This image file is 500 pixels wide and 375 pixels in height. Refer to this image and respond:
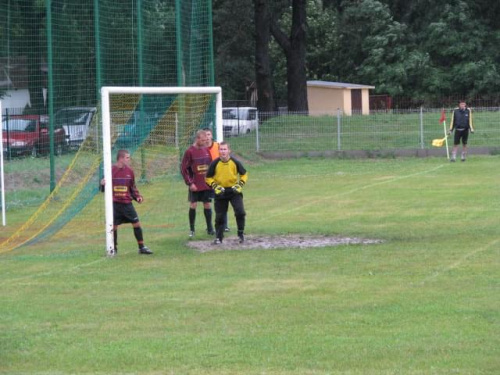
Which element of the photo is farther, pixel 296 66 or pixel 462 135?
pixel 296 66

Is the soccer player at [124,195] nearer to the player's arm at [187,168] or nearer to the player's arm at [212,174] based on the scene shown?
the player's arm at [212,174]

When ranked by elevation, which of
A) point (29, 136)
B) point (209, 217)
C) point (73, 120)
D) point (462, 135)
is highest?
point (73, 120)

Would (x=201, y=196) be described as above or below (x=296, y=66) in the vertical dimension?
below

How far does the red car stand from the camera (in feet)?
87.4

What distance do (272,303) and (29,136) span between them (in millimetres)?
17115

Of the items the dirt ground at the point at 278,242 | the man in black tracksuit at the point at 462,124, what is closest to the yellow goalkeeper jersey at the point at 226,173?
the dirt ground at the point at 278,242

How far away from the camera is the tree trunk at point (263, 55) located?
47.2 metres

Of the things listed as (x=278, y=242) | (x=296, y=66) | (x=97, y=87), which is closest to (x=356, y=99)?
(x=296, y=66)

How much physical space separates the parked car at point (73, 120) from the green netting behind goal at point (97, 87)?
50mm

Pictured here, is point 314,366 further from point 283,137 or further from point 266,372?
point 283,137

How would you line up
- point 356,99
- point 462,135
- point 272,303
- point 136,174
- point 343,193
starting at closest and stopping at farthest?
point 272,303 < point 136,174 < point 343,193 < point 462,135 < point 356,99

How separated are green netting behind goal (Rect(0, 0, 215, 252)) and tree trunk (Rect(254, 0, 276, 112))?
18.4 m

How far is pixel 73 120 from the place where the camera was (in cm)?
2619

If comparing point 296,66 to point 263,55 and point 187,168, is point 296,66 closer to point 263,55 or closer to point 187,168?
point 263,55
